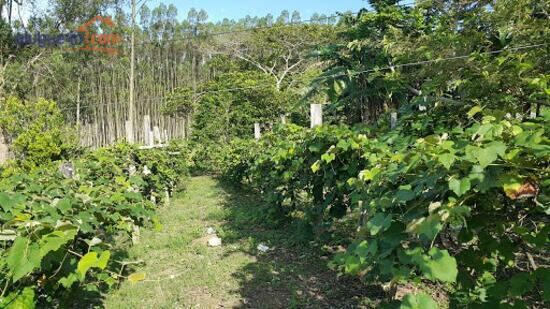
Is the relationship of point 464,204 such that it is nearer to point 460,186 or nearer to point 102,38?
point 460,186

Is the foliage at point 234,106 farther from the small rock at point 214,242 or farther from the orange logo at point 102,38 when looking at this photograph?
the small rock at point 214,242

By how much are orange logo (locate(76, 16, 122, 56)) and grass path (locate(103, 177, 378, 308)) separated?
20.0 meters

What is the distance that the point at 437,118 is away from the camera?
2.42m

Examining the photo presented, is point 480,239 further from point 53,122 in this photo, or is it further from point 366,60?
point 53,122

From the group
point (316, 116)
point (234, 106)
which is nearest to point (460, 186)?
point (316, 116)

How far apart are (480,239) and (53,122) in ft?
37.3

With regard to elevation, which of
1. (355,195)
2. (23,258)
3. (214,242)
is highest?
(355,195)

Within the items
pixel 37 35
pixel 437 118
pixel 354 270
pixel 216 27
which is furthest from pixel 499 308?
pixel 216 27

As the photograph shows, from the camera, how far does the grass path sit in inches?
137

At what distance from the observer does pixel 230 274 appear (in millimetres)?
4160

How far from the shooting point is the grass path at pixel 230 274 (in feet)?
11.4

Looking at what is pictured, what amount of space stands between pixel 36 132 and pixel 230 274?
8516 mm

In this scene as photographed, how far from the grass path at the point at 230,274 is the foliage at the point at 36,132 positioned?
18.5 feet

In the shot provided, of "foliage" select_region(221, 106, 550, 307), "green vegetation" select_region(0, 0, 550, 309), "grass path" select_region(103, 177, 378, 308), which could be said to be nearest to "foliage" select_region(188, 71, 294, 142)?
"green vegetation" select_region(0, 0, 550, 309)
